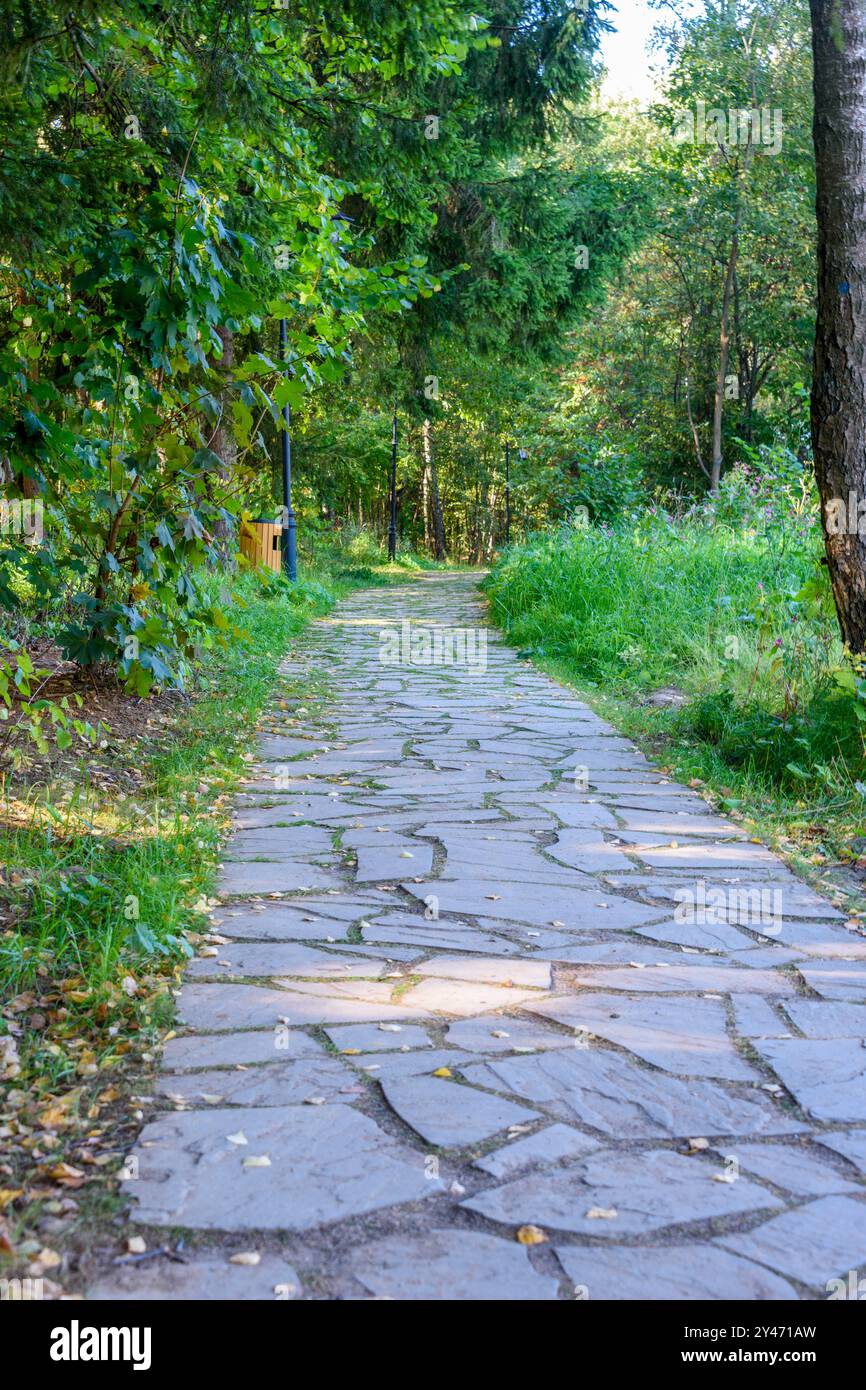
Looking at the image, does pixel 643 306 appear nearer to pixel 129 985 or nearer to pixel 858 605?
pixel 858 605

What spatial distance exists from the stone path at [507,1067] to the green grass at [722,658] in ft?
1.74

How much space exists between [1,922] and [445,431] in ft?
111

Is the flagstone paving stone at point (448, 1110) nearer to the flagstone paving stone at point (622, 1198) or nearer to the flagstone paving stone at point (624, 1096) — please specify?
the flagstone paving stone at point (624, 1096)

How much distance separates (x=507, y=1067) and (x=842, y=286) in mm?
4209

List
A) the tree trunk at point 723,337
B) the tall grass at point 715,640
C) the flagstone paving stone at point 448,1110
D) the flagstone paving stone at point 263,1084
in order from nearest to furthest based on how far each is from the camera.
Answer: the flagstone paving stone at point 448,1110
the flagstone paving stone at point 263,1084
the tall grass at point 715,640
the tree trunk at point 723,337

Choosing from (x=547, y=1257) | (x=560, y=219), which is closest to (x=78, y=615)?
(x=547, y=1257)

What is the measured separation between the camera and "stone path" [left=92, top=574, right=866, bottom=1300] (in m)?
2.19

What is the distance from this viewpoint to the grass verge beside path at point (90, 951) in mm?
2383

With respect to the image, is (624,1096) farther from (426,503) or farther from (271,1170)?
(426,503)

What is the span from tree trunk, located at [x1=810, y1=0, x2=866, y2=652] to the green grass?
2.03 ft

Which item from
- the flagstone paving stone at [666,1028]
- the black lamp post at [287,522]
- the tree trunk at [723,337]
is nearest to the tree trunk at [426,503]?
the tree trunk at [723,337]

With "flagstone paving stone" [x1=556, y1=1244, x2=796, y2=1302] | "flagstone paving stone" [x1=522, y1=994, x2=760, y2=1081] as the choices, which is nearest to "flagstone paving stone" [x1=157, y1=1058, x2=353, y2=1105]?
"flagstone paving stone" [x1=522, y1=994, x2=760, y2=1081]

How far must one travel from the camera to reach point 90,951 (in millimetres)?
3471
